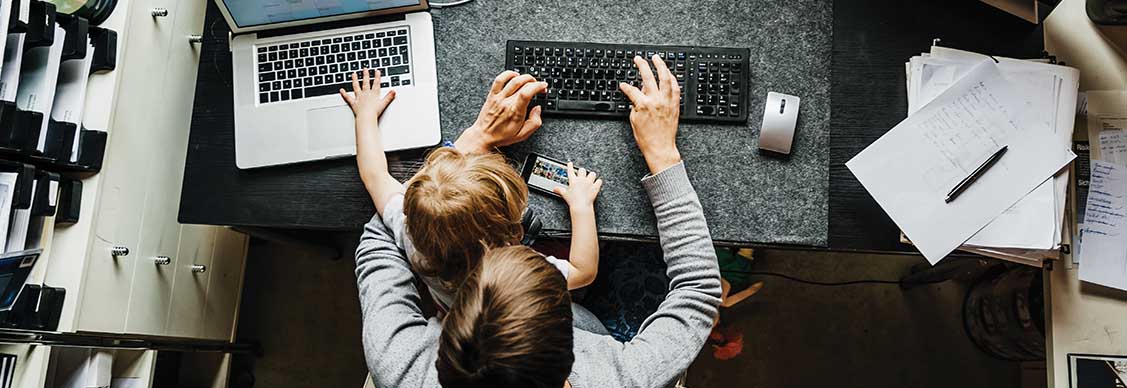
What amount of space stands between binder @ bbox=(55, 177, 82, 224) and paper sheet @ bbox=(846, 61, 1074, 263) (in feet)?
3.51

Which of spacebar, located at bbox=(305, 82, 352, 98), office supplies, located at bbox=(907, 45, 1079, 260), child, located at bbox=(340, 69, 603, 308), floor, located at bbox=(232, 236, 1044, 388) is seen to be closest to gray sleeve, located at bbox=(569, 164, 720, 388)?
child, located at bbox=(340, 69, 603, 308)

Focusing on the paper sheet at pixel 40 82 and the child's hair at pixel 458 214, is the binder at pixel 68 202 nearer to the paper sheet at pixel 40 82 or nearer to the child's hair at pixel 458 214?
the paper sheet at pixel 40 82

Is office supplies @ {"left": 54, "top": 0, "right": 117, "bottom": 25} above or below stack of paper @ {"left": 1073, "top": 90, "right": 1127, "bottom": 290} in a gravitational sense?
above

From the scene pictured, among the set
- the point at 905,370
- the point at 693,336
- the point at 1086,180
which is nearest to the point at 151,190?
the point at 693,336

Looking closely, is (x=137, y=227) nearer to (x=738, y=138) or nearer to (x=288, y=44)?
(x=288, y=44)

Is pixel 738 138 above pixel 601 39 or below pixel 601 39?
below

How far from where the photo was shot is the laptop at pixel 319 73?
115cm

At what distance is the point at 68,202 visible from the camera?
1.08 m

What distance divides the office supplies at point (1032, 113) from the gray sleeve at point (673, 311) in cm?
36

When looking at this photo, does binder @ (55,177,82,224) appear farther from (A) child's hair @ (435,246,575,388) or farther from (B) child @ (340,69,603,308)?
(A) child's hair @ (435,246,575,388)

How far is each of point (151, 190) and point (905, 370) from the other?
1.50m

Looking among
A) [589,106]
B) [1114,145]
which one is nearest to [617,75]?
[589,106]

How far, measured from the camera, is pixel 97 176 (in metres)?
1.12

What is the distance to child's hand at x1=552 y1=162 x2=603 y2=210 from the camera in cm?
110
